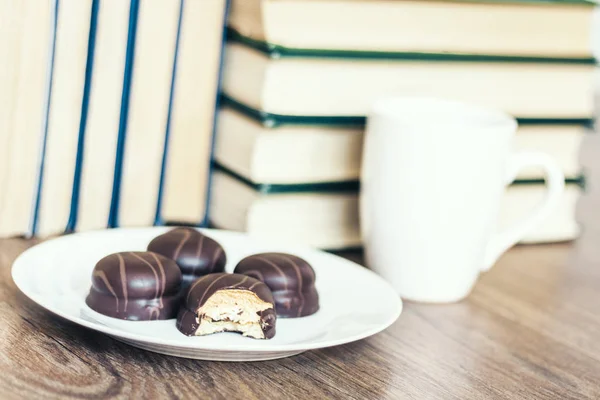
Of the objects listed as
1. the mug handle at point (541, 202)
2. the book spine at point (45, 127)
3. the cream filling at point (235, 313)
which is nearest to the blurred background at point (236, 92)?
the book spine at point (45, 127)

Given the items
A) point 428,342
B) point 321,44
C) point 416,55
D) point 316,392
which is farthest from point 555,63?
point 316,392

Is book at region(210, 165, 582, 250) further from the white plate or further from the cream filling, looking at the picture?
the cream filling

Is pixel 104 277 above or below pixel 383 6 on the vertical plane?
below

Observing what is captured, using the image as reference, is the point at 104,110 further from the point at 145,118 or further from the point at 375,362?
the point at 375,362

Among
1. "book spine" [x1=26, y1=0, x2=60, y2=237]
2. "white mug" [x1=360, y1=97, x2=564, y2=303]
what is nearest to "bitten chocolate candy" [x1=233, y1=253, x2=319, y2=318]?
"white mug" [x1=360, y1=97, x2=564, y2=303]

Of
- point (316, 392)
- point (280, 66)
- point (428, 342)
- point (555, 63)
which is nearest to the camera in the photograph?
point (316, 392)

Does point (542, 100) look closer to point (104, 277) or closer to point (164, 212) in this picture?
point (164, 212)
